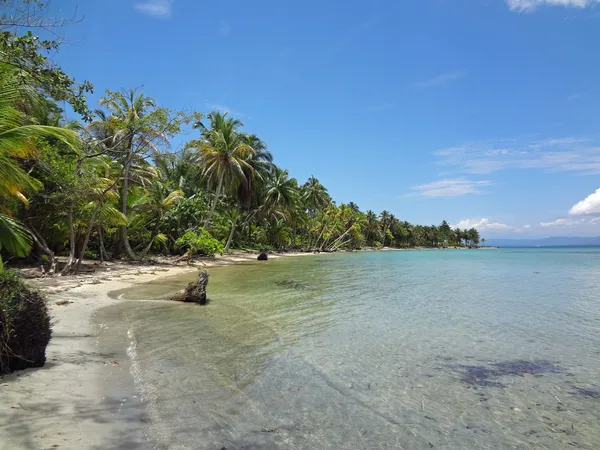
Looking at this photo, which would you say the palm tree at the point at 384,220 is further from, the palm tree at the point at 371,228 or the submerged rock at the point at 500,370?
the submerged rock at the point at 500,370

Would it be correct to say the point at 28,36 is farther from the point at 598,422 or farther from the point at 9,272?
the point at 598,422

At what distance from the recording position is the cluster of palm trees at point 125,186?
7.58 meters

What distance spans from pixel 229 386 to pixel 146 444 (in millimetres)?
1820

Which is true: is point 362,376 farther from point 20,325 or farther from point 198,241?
point 198,241

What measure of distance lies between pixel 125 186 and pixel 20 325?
67.9 ft

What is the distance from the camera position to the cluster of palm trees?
7578mm

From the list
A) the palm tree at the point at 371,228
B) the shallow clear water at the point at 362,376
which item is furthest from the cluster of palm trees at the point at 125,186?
the palm tree at the point at 371,228

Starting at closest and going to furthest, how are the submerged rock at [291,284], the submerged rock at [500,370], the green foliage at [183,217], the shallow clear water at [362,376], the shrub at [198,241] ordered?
the shallow clear water at [362,376] → the submerged rock at [500,370] → the submerged rock at [291,284] → the shrub at [198,241] → the green foliage at [183,217]

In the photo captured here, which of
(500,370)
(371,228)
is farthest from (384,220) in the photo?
(500,370)

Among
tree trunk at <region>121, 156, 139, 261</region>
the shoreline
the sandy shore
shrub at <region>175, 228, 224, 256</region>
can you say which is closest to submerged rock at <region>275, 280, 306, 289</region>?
the shoreline

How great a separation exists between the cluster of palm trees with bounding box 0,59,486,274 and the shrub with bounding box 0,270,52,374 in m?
2.39

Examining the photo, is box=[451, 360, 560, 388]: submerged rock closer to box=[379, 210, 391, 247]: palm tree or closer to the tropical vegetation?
the tropical vegetation

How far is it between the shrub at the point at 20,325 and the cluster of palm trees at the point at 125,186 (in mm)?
2391

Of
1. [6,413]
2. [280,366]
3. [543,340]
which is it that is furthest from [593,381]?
[6,413]
